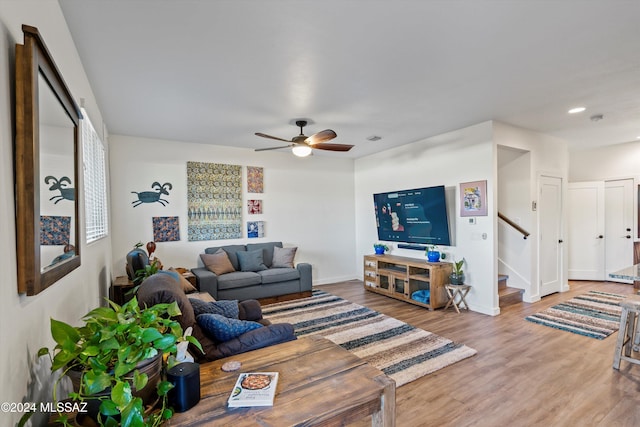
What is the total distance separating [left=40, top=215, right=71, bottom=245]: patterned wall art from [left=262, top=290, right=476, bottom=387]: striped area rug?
2.56 m

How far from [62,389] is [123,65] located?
2.39 m

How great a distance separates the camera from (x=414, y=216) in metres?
5.25

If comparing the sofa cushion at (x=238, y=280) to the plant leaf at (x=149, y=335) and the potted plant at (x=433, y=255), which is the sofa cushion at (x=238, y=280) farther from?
the plant leaf at (x=149, y=335)

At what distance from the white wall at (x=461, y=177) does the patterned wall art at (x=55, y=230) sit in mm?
4507

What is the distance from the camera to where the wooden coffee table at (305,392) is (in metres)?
1.06

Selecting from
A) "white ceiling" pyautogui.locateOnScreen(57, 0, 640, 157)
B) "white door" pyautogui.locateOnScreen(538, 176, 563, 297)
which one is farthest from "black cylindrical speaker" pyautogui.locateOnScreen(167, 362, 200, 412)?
"white door" pyautogui.locateOnScreen(538, 176, 563, 297)

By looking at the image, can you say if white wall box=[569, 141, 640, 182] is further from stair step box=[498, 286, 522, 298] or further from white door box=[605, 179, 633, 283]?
stair step box=[498, 286, 522, 298]

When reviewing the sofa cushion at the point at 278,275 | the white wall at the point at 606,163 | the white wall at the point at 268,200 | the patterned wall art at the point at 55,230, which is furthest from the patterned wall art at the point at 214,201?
the white wall at the point at 606,163

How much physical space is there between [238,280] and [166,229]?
4.92 feet

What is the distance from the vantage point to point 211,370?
1.38 m

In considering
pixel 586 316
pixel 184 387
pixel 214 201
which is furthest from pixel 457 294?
pixel 184 387

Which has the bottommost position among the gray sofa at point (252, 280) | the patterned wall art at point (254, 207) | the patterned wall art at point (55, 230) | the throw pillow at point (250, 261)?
the gray sofa at point (252, 280)

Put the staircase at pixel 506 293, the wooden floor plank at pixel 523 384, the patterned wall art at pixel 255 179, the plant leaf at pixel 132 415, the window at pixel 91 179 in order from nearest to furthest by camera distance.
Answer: the plant leaf at pixel 132 415 → the wooden floor plank at pixel 523 384 → the window at pixel 91 179 → the staircase at pixel 506 293 → the patterned wall art at pixel 255 179

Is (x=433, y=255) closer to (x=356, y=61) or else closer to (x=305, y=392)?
(x=356, y=61)
